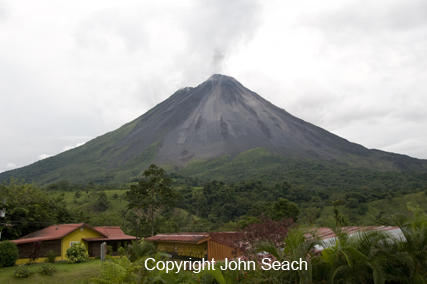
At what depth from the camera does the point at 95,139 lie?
138875 mm

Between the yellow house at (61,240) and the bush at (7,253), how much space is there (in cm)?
199

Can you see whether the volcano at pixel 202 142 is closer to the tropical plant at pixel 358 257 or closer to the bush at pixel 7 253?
the bush at pixel 7 253

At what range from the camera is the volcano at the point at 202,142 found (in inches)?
4178

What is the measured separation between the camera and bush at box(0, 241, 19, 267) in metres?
15.0

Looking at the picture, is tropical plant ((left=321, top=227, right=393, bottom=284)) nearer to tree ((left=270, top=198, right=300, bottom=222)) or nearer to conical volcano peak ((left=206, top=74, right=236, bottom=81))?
tree ((left=270, top=198, right=300, bottom=222))

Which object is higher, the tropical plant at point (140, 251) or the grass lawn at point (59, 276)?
the tropical plant at point (140, 251)

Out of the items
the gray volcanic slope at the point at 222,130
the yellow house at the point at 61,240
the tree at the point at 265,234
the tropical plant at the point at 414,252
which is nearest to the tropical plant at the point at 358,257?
the tropical plant at the point at 414,252

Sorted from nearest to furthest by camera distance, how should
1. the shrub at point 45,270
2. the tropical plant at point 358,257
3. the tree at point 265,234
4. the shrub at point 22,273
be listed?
the tropical plant at point 358,257 < the tree at point 265,234 < the shrub at point 22,273 < the shrub at point 45,270

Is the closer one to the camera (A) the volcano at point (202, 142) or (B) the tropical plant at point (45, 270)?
(B) the tropical plant at point (45, 270)

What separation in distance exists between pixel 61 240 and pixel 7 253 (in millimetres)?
3920

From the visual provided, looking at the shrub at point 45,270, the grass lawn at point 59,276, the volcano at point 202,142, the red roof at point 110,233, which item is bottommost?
the grass lawn at point 59,276

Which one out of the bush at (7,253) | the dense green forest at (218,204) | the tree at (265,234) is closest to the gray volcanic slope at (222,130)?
the dense green forest at (218,204)

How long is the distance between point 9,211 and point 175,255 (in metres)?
12.4

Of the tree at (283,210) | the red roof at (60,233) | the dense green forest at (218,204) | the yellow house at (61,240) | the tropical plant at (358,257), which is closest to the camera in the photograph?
the tropical plant at (358,257)
